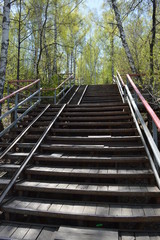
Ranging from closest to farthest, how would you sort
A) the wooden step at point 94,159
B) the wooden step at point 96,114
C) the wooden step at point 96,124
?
1. the wooden step at point 94,159
2. the wooden step at point 96,124
3. the wooden step at point 96,114

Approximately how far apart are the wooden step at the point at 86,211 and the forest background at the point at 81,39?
429 centimetres

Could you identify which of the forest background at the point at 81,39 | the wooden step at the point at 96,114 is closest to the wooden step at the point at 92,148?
the wooden step at the point at 96,114

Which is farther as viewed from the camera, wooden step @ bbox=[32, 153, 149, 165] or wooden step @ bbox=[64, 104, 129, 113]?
wooden step @ bbox=[64, 104, 129, 113]

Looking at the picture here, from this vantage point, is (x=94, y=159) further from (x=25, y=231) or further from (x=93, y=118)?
(x=93, y=118)

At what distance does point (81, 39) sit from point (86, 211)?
26303mm

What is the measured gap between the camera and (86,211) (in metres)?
2.50

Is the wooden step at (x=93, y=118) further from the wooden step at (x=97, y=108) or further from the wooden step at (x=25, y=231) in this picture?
the wooden step at (x=25, y=231)

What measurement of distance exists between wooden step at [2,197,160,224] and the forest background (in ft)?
14.1

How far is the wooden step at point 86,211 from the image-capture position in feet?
7.66

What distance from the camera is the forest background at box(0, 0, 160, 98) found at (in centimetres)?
859

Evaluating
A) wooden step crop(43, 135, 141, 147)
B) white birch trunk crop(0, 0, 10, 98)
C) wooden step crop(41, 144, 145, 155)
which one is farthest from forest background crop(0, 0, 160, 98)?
wooden step crop(41, 144, 145, 155)

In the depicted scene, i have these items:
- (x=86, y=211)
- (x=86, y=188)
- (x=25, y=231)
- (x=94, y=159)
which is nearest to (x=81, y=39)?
(x=94, y=159)

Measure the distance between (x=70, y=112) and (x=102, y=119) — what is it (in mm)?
1187

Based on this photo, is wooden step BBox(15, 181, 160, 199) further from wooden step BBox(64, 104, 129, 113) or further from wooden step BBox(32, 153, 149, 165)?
wooden step BBox(64, 104, 129, 113)
